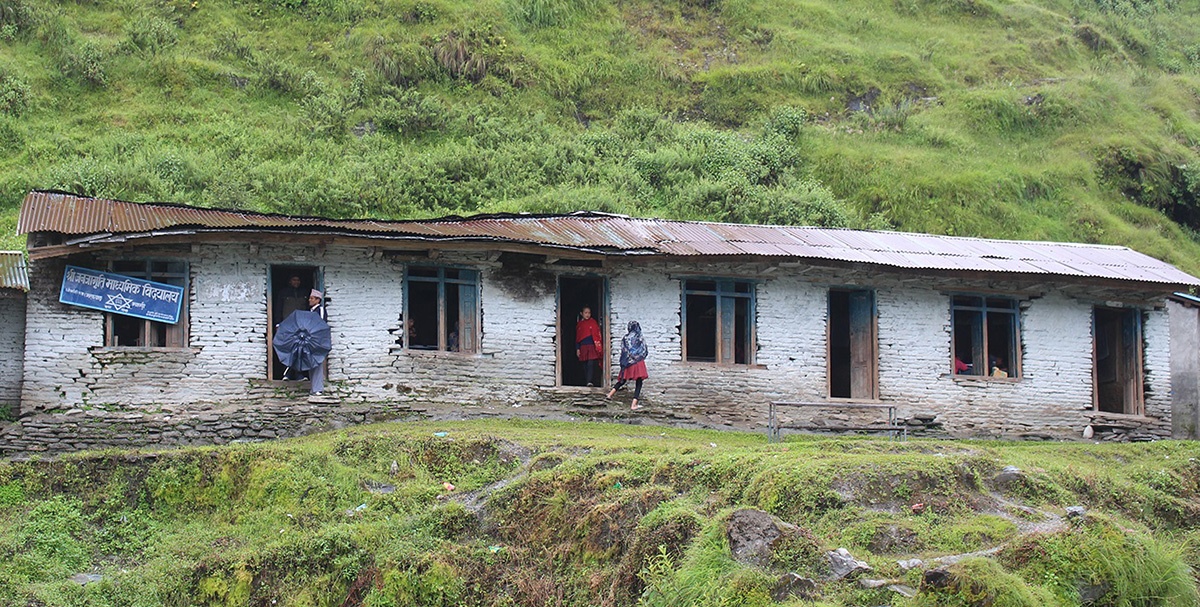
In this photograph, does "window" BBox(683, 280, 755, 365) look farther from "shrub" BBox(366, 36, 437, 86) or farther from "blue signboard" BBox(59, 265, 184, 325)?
"shrub" BBox(366, 36, 437, 86)

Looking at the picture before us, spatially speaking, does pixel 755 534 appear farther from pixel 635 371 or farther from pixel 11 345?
pixel 11 345

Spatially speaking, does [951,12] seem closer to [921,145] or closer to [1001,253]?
[921,145]

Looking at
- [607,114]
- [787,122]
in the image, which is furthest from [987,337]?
[607,114]

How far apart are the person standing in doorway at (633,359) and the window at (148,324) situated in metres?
6.28

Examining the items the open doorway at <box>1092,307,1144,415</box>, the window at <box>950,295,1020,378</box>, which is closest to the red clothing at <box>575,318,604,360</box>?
the window at <box>950,295,1020,378</box>

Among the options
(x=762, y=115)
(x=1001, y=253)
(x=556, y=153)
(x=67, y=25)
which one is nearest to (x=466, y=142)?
(x=556, y=153)

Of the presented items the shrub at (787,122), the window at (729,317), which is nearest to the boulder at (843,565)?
the window at (729,317)

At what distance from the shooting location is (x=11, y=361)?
51.8 ft

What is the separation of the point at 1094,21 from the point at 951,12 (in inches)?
220

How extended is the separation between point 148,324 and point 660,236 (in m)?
7.70

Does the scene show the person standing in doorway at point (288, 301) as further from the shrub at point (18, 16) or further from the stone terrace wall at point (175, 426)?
the shrub at point (18, 16)

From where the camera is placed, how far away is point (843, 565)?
10656 millimetres

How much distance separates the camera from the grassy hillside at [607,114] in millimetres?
25297

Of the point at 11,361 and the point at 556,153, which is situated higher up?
the point at 556,153
